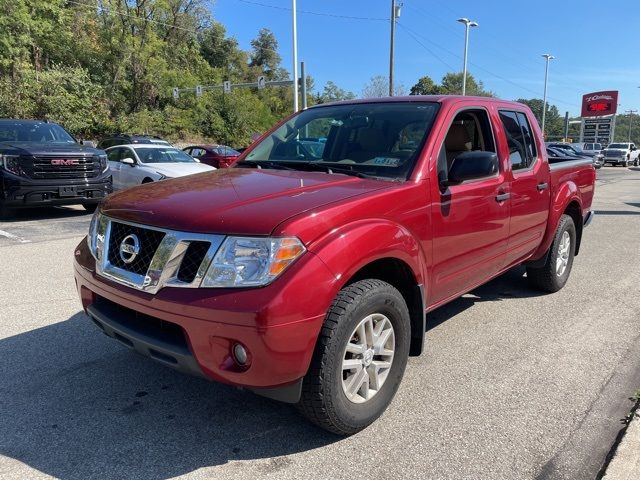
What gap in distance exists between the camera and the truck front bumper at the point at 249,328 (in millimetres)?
2264

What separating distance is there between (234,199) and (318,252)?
589 millimetres

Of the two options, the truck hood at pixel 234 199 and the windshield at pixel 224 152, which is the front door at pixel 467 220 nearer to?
the truck hood at pixel 234 199

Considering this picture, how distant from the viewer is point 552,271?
5.20 metres

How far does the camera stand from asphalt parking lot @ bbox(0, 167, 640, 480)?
257 centimetres

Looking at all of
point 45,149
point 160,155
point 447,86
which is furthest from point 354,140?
point 447,86

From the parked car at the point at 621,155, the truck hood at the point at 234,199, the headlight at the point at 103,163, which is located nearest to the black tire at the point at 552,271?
the truck hood at the point at 234,199

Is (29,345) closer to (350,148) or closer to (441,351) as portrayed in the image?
(350,148)

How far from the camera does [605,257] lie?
7250 millimetres

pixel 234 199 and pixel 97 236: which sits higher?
pixel 234 199

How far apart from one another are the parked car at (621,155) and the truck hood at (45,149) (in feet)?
136

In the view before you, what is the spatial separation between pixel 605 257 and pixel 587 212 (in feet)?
5.07

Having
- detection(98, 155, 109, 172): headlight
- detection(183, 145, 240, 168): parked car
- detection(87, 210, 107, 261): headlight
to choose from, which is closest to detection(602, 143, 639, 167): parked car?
detection(183, 145, 240, 168): parked car

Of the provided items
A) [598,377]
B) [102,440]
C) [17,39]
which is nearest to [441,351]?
[598,377]

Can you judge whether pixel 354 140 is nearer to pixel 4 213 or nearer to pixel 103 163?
pixel 103 163
